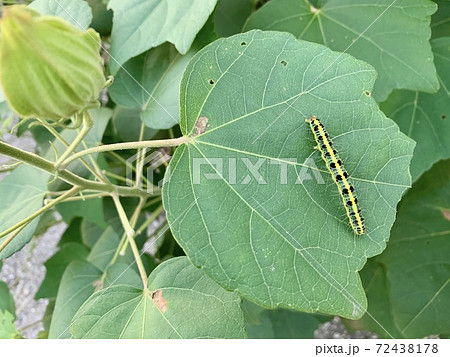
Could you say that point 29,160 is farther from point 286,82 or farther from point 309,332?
point 309,332

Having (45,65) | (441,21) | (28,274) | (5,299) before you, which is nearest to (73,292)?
(5,299)

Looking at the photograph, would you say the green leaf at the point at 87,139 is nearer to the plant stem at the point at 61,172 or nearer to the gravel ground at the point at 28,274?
the plant stem at the point at 61,172

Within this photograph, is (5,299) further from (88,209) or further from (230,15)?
(230,15)

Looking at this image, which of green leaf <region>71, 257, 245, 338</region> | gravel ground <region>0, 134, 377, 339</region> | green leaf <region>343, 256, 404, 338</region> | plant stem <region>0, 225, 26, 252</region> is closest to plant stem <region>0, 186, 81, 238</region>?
plant stem <region>0, 225, 26, 252</region>

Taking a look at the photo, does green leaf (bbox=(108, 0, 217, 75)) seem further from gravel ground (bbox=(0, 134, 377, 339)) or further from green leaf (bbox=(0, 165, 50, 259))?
gravel ground (bbox=(0, 134, 377, 339))

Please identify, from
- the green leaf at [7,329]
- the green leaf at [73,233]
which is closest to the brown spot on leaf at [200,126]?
the green leaf at [7,329]

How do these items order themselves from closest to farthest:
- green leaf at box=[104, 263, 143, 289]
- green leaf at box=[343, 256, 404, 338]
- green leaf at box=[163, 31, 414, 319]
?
green leaf at box=[163, 31, 414, 319] → green leaf at box=[104, 263, 143, 289] → green leaf at box=[343, 256, 404, 338]
